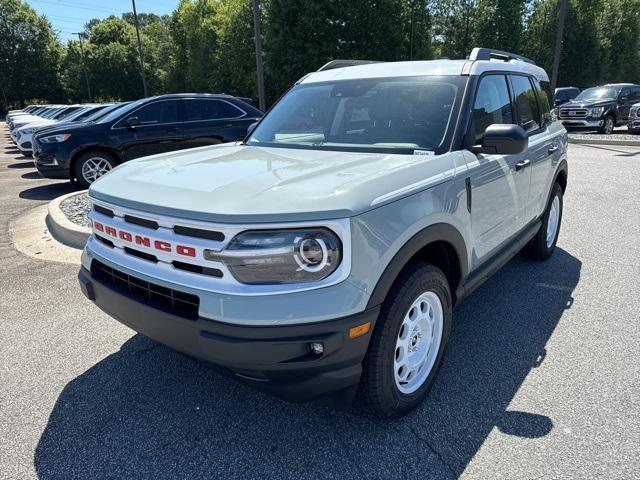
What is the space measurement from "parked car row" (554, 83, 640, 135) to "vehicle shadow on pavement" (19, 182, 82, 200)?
16369mm

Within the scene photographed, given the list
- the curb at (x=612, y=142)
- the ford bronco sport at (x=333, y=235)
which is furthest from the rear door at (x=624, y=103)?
the ford bronco sport at (x=333, y=235)

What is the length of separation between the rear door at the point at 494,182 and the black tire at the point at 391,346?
2.30 feet

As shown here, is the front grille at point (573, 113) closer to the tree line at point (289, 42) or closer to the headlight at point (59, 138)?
the tree line at point (289, 42)

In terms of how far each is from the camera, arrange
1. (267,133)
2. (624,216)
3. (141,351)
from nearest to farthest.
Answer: (141,351), (267,133), (624,216)

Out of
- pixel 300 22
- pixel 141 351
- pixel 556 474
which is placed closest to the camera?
pixel 556 474

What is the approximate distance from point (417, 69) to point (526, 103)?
1329 millimetres

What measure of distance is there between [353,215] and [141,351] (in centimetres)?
213

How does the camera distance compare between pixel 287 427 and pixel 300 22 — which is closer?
pixel 287 427

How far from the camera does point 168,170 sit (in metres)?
2.70

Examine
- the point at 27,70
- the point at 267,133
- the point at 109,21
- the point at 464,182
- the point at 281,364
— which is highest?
the point at 109,21

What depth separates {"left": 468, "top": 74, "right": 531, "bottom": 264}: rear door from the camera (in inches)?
119

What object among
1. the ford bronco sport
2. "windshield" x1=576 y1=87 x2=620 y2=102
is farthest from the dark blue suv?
"windshield" x1=576 y1=87 x2=620 y2=102

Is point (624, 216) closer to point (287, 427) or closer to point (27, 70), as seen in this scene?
point (287, 427)

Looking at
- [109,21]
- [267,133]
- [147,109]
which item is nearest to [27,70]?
[109,21]
